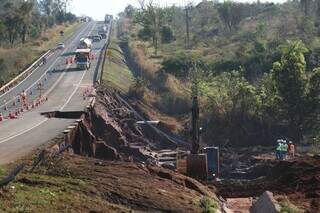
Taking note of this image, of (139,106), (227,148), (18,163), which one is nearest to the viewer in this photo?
(18,163)

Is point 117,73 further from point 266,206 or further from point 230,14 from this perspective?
point 266,206

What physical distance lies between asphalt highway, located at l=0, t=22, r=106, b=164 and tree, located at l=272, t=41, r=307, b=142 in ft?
66.4

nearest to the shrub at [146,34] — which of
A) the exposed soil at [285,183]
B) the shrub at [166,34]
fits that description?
the shrub at [166,34]

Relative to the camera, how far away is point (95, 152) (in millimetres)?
38031

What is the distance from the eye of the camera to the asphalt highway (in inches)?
1334

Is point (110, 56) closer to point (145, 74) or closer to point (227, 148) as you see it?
point (145, 74)

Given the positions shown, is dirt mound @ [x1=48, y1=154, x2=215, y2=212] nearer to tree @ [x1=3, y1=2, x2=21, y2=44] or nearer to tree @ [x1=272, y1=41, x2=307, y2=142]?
tree @ [x1=272, y1=41, x2=307, y2=142]

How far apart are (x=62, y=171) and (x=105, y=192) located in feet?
9.67

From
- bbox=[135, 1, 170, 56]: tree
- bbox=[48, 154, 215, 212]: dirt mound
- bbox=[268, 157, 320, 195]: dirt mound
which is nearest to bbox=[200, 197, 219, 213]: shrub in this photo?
bbox=[48, 154, 215, 212]: dirt mound

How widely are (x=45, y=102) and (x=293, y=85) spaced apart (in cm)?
2493

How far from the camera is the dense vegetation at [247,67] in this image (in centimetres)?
5947

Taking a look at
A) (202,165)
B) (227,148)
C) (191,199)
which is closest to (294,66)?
(227,148)

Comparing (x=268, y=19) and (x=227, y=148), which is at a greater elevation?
(x=268, y=19)

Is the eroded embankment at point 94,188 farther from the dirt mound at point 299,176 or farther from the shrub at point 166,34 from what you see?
the shrub at point 166,34
